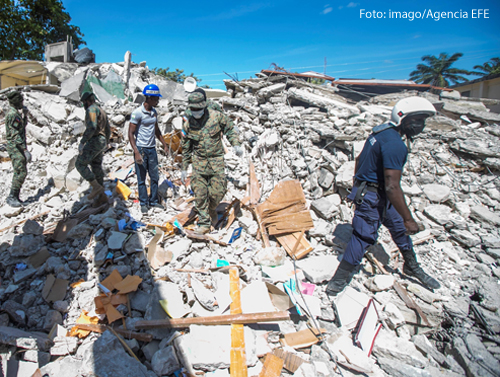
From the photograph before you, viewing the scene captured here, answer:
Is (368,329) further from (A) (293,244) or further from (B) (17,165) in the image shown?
(B) (17,165)

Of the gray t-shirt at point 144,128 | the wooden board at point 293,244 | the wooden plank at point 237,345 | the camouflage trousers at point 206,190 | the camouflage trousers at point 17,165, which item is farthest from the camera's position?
the camouflage trousers at point 17,165

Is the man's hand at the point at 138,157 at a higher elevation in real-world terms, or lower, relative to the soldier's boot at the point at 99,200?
higher

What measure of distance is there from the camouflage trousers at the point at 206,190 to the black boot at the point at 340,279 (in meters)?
1.75

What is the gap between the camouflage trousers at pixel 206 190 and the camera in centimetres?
347

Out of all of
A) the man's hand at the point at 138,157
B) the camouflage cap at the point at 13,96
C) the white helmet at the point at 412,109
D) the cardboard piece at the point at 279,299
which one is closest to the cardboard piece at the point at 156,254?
the man's hand at the point at 138,157

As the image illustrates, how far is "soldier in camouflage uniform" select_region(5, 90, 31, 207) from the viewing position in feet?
14.0

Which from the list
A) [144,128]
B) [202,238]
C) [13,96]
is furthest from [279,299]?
[13,96]

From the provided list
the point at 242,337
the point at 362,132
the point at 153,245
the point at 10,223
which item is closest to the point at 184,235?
the point at 153,245

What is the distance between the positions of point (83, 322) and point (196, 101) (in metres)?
2.64

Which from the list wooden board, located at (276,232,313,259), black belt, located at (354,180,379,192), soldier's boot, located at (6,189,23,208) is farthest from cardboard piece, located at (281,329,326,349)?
soldier's boot, located at (6,189,23,208)

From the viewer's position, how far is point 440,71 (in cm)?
2770

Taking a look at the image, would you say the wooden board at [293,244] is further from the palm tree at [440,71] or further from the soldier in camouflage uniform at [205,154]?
the palm tree at [440,71]

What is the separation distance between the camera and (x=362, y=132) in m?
4.97

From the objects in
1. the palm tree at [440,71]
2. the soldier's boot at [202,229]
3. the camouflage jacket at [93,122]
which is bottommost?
the soldier's boot at [202,229]
